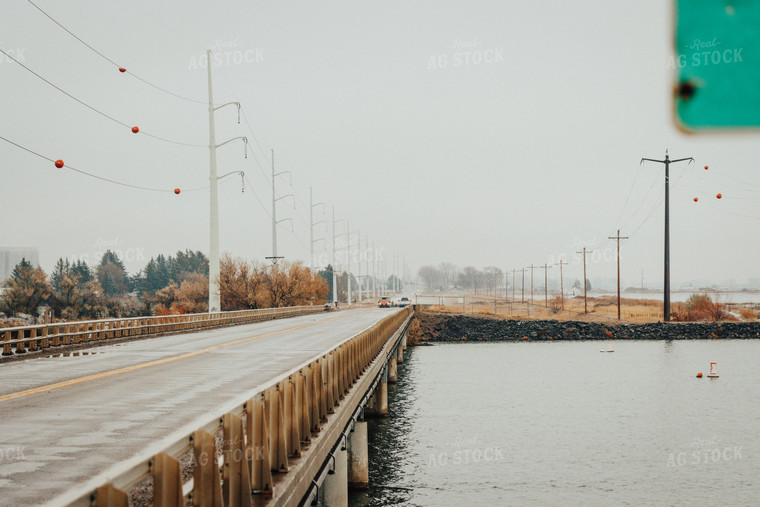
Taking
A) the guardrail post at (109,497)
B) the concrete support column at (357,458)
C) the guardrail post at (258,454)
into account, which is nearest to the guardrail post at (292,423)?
the guardrail post at (258,454)

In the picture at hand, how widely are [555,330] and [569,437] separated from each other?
59.3m

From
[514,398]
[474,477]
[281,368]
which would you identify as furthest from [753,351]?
[281,368]

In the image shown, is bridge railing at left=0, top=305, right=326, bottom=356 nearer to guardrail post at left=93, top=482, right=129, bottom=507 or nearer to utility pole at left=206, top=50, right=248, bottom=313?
utility pole at left=206, top=50, right=248, bottom=313

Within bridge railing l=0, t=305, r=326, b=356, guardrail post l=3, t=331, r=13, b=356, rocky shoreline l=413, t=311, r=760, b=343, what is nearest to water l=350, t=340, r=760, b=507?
guardrail post l=3, t=331, r=13, b=356

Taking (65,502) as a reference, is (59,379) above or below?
below

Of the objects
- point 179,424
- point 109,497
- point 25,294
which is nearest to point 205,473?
point 109,497

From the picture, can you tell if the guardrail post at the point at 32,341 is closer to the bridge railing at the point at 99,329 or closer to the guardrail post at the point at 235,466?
the bridge railing at the point at 99,329

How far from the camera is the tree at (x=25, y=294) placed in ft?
257

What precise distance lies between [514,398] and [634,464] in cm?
1480

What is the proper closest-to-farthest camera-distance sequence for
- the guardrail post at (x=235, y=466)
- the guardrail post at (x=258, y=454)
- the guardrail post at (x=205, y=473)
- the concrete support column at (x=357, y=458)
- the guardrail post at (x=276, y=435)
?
the guardrail post at (x=205, y=473)
the guardrail post at (x=235, y=466)
the guardrail post at (x=258, y=454)
the guardrail post at (x=276, y=435)
the concrete support column at (x=357, y=458)

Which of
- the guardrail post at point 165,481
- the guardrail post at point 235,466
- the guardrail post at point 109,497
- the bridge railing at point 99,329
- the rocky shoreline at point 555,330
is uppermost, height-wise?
the guardrail post at point 109,497

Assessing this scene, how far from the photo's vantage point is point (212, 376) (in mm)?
17328

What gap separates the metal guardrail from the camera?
4.58 m

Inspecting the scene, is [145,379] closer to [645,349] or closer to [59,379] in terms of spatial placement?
[59,379]
